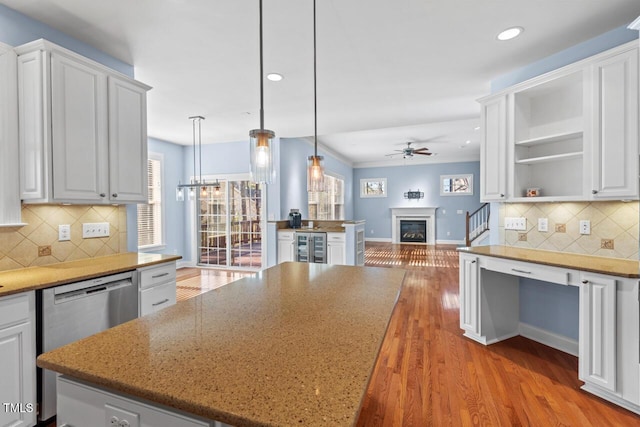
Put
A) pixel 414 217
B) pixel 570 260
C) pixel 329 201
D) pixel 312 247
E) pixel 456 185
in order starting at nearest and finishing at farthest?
pixel 570 260 < pixel 312 247 < pixel 329 201 < pixel 456 185 < pixel 414 217

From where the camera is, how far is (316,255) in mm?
5445

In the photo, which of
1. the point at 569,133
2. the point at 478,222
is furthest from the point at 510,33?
the point at 478,222

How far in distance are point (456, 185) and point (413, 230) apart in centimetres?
203

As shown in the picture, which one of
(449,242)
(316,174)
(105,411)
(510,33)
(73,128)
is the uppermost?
(510,33)

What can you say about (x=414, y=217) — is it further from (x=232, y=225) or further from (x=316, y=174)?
(x=316, y=174)

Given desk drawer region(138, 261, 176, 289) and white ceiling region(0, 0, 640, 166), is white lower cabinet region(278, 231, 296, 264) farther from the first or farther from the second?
desk drawer region(138, 261, 176, 289)

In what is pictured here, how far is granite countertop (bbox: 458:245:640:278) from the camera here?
1.95 metres

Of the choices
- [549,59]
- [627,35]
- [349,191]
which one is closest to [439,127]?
[549,59]

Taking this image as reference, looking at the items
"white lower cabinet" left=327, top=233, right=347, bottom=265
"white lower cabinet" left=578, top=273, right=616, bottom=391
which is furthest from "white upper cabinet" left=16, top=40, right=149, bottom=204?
"white lower cabinet" left=578, top=273, right=616, bottom=391

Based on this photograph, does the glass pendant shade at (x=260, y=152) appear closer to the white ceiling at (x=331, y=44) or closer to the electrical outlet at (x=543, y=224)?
the white ceiling at (x=331, y=44)

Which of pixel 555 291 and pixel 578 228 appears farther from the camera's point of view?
pixel 555 291

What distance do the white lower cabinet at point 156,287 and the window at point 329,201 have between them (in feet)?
16.5

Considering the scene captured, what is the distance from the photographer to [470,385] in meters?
2.22

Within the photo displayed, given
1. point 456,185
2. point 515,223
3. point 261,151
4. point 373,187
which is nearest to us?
point 261,151
